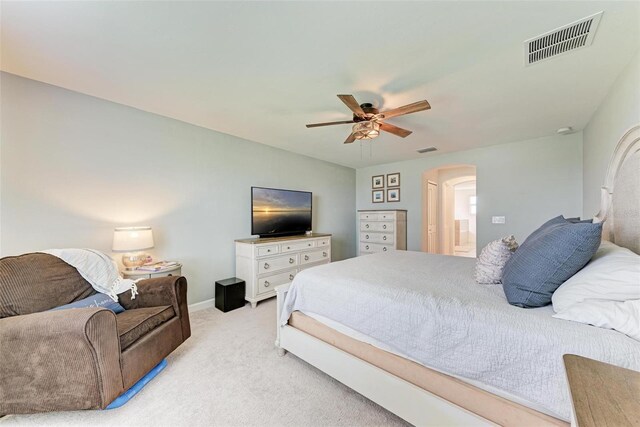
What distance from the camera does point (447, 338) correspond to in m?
1.29

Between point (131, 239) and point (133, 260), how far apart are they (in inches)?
12.4

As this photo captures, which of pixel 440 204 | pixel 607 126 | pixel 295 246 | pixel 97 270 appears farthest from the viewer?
pixel 440 204

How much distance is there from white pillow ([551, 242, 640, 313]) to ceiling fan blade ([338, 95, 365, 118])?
5.67 feet

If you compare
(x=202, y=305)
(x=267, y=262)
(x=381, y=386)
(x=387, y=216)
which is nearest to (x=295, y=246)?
(x=267, y=262)

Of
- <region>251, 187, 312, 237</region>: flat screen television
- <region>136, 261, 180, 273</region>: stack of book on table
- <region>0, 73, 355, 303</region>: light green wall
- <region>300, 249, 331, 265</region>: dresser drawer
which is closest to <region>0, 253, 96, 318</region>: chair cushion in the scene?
<region>136, 261, 180, 273</region>: stack of book on table

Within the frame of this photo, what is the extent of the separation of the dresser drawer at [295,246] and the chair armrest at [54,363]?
234 cm

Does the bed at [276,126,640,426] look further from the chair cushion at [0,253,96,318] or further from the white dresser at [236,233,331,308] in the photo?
the chair cushion at [0,253,96,318]

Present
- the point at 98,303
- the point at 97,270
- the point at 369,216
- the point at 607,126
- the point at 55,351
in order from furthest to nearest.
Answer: the point at 369,216 < the point at 607,126 < the point at 97,270 < the point at 98,303 < the point at 55,351

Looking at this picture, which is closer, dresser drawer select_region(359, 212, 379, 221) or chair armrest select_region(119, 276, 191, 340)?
chair armrest select_region(119, 276, 191, 340)

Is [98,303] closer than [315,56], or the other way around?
[315,56]

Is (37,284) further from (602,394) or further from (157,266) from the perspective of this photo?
(602,394)

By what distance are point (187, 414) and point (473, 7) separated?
9.57 ft

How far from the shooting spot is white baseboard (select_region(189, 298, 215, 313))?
3117mm

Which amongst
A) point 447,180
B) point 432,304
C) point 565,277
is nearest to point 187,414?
point 432,304
